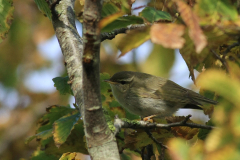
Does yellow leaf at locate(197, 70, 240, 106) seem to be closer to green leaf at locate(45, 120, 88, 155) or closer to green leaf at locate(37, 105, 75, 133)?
green leaf at locate(45, 120, 88, 155)

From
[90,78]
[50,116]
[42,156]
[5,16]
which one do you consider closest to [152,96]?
[50,116]

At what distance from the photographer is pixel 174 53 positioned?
448cm

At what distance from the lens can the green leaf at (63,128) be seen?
2121mm

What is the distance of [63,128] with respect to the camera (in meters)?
2.21

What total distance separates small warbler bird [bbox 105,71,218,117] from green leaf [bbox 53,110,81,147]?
1241 mm

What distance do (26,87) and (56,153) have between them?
4379mm

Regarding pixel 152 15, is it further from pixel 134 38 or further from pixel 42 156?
pixel 42 156

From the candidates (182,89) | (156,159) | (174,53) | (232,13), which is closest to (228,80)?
(232,13)

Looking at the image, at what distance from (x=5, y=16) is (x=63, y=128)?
0.93 m

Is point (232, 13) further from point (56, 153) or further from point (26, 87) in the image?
point (26, 87)

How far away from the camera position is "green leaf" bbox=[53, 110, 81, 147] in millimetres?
2121

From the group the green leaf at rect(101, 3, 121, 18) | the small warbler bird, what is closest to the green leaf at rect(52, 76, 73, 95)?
the green leaf at rect(101, 3, 121, 18)

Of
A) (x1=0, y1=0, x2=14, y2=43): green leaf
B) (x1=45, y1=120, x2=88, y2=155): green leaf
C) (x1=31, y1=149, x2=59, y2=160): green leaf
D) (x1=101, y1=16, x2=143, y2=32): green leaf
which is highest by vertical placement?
(x1=0, y1=0, x2=14, y2=43): green leaf

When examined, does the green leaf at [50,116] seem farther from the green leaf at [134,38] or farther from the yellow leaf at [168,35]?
the yellow leaf at [168,35]
